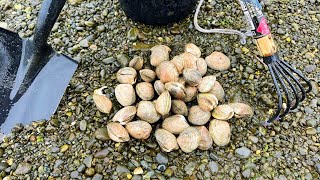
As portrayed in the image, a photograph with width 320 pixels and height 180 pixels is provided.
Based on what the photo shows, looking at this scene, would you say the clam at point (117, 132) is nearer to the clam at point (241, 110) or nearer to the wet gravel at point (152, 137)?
the wet gravel at point (152, 137)

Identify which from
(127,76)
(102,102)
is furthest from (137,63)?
(102,102)

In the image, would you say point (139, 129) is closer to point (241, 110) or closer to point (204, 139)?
point (204, 139)

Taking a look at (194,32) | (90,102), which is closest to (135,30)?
(194,32)

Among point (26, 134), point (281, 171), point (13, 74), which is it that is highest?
point (13, 74)

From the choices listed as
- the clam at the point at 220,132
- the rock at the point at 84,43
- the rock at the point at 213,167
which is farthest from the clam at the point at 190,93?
the rock at the point at 84,43

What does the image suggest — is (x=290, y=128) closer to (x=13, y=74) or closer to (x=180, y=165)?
(x=180, y=165)
